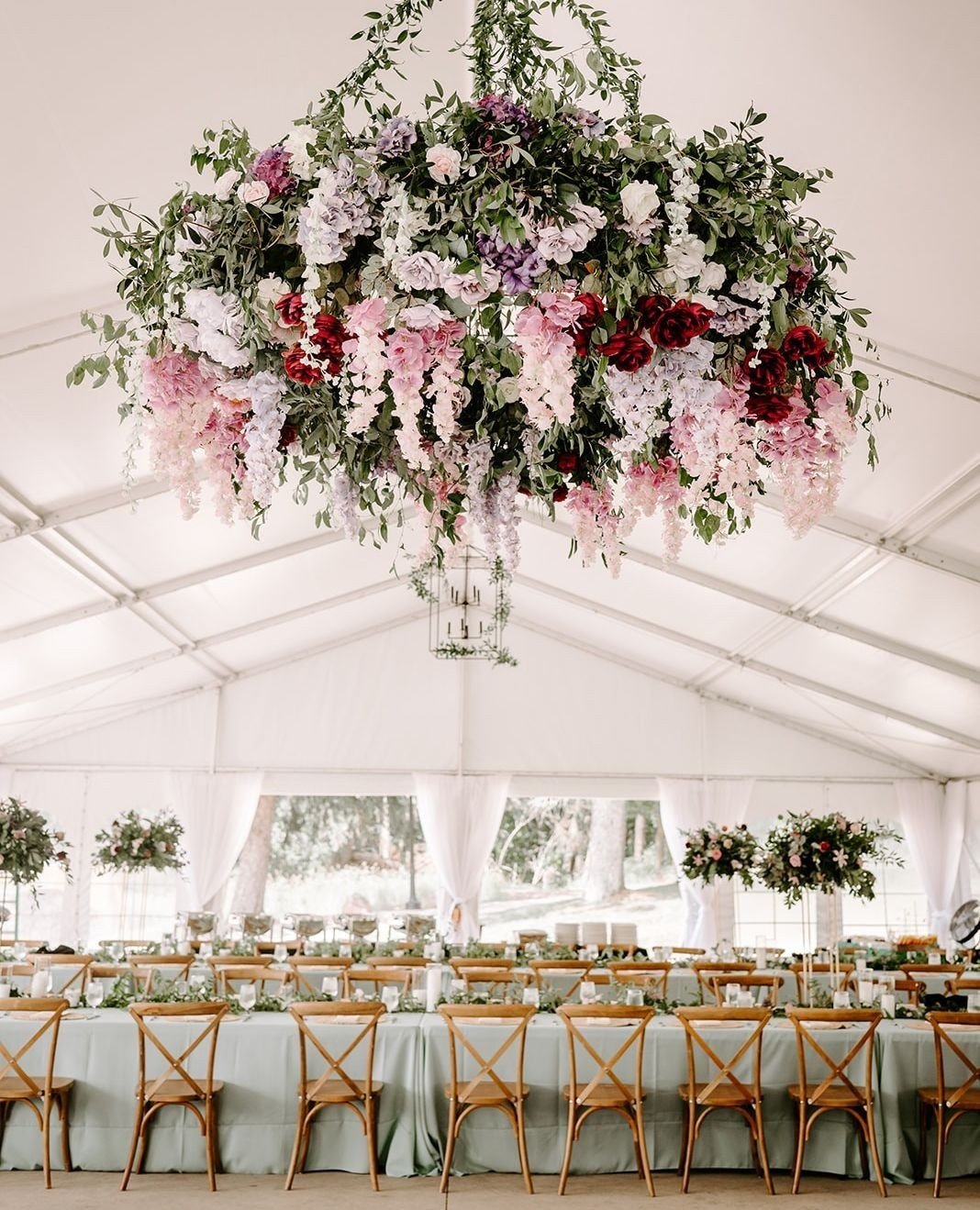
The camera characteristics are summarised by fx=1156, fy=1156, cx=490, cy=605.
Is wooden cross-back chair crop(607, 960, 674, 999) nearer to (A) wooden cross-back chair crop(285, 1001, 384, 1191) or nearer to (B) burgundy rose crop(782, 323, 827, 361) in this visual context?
(A) wooden cross-back chair crop(285, 1001, 384, 1191)

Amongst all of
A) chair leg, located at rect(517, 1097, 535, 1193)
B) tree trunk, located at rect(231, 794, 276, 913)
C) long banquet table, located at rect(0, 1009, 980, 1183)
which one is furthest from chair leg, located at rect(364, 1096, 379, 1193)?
tree trunk, located at rect(231, 794, 276, 913)

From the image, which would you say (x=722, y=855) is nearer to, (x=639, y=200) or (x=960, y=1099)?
(x=960, y=1099)

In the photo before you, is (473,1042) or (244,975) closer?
(473,1042)

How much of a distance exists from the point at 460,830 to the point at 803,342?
12.6 metres

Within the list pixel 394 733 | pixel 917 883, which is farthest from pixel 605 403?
pixel 917 883

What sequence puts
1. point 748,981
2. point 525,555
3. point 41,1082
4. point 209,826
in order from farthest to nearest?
point 209,826, point 525,555, point 748,981, point 41,1082

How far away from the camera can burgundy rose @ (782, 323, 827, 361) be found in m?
2.09

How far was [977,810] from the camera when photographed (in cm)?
1375

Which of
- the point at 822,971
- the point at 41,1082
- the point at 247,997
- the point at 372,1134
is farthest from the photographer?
the point at 822,971

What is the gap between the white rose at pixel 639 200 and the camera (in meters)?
1.96

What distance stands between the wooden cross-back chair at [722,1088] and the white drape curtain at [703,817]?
854 centimetres

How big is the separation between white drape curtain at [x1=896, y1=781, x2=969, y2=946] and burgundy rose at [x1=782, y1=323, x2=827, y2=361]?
43.8ft

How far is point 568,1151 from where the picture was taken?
5621 mm

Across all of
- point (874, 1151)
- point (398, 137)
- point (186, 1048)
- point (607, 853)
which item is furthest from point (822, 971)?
point (398, 137)
